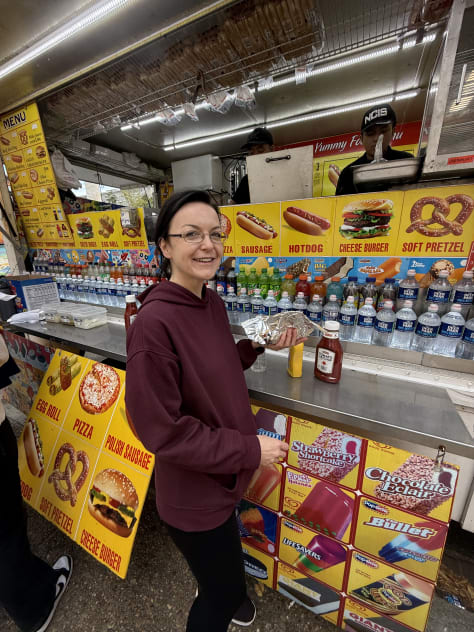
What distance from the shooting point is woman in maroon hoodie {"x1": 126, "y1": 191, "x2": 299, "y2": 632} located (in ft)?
2.40

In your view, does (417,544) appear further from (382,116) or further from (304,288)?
(382,116)

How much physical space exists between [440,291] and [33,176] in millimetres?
4368

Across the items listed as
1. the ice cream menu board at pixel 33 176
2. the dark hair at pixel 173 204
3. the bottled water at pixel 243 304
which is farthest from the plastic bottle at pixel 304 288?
the ice cream menu board at pixel 33 176

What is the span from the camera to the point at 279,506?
4.51 ft

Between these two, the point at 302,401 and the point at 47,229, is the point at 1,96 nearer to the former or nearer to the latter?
the point at 47,229

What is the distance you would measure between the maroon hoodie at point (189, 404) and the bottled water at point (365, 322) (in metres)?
0.93

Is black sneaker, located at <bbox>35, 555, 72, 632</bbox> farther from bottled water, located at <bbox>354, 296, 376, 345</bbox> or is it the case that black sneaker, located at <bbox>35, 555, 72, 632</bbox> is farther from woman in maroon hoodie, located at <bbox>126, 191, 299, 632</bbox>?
bottled water, located at <bbox>354, 296, 376, 345</bbox>

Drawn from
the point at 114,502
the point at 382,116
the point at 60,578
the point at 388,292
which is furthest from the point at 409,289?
the point at 60,578

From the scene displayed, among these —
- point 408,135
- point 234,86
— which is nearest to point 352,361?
point 234,86

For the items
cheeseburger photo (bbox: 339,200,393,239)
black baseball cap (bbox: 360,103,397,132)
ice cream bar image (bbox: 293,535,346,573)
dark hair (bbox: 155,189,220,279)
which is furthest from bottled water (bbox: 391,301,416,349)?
black baseball cap (bbox: 360,103,397,132)

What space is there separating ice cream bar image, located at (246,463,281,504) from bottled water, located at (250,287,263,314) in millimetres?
972

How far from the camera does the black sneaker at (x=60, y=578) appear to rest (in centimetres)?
134

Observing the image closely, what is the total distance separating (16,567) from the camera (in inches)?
49.7

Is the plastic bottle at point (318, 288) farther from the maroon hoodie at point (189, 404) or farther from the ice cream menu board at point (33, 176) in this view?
the ice cream menu board at point (33, 176)
